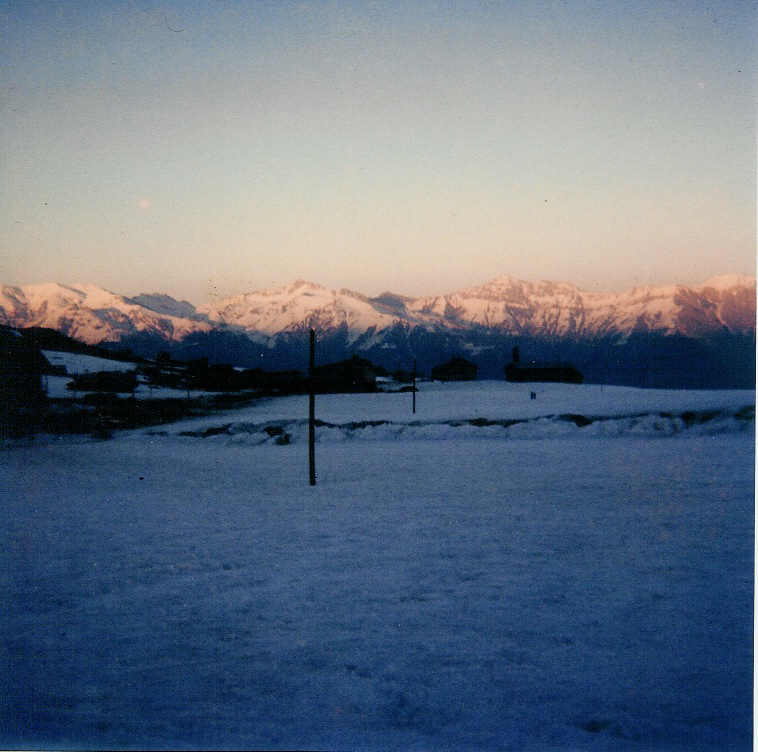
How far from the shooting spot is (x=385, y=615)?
5.08m

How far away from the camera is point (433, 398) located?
29.9m

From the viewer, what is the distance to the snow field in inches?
149

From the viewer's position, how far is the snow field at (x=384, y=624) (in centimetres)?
379

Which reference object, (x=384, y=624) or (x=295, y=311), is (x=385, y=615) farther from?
(x=295, y=311)

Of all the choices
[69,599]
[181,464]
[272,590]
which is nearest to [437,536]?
[272,590]

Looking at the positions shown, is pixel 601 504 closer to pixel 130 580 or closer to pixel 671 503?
pixel 671 503

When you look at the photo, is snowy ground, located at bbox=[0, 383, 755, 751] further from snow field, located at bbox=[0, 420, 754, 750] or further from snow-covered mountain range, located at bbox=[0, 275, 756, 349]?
snow-covered mountain range, located at bbox=[0, 275, 756, 349]

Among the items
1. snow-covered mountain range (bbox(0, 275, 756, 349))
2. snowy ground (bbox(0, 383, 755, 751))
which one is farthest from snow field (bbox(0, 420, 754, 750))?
snow-covered mountain range (bbox(0, 275, 756, 349))

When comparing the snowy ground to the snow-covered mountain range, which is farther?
the snow-covered mountain range

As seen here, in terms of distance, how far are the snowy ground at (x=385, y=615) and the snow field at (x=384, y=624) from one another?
23 millimetres

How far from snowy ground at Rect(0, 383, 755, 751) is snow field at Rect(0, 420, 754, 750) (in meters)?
0.02

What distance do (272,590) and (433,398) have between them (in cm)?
2453

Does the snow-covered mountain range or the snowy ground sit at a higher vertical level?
the snow-covered mountain range

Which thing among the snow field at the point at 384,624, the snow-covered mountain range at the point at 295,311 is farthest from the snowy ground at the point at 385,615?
the snow-covered mountain range at the point at 295,311
